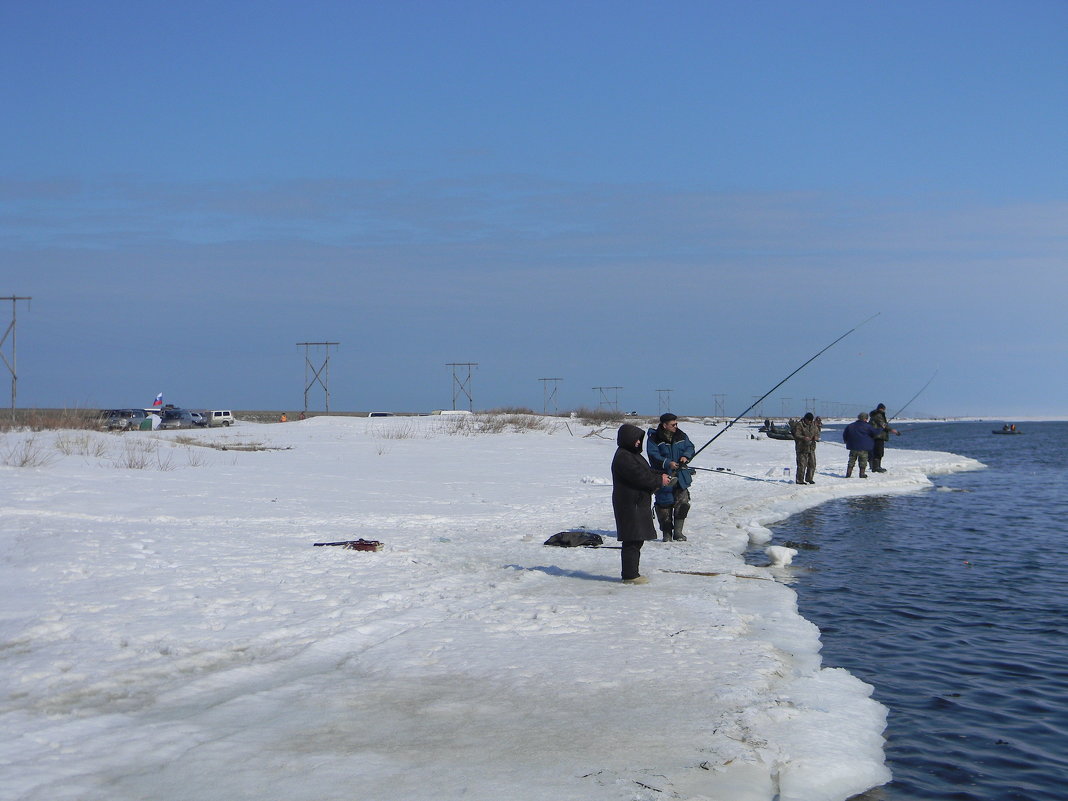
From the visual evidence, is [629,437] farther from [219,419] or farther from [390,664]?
[219,419]

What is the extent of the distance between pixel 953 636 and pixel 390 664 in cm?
574

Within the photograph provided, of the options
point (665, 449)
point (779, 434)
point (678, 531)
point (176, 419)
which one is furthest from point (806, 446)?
point (779, 434)

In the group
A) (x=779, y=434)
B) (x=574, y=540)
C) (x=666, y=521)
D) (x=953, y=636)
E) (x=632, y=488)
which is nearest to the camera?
(x=953, y=636)

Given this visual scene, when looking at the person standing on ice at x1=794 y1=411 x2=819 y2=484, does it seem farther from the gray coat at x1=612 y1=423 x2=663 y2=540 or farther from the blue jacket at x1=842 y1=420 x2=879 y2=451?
the gray coat at x1=612 y1=423 x2=663 y2=540

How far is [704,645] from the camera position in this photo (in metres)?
8.01

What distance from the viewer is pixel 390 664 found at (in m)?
7.17

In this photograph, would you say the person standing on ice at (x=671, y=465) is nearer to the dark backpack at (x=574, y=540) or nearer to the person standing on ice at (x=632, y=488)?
the dark backpack at (x=574, y=540)

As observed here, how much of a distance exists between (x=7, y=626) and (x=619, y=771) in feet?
17.8

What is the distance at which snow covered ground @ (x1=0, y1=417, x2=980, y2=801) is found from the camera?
503 centimetres

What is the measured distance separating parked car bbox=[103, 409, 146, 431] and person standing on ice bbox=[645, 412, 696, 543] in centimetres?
3915

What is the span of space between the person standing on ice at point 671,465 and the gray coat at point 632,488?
7.37 feet

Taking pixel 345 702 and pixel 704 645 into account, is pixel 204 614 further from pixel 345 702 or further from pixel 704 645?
pixel 704 645

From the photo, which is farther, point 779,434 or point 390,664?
point 779,434

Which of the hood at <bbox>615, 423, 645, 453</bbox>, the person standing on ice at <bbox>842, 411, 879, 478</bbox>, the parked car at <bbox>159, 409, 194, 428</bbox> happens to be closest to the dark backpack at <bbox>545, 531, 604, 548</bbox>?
the hood at <bbox>615, 423, 645, 453</bbox>
